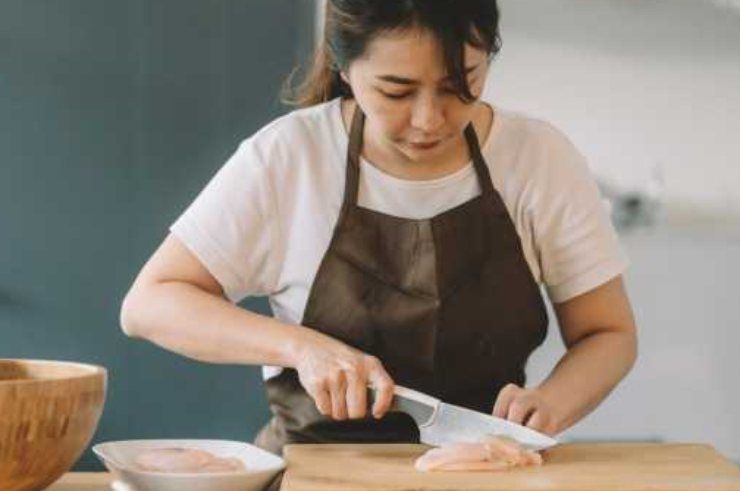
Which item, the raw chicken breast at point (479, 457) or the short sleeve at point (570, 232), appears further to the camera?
the short sleeve at point (570, 232)

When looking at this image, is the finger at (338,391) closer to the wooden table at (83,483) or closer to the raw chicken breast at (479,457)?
the raw chicken breast at (479,457)

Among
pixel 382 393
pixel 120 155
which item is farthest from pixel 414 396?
pixel 120 155

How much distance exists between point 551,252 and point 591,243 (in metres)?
0.05

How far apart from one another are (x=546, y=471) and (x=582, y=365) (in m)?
0.29

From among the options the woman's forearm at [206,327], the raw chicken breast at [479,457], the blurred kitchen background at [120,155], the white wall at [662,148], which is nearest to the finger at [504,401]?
the raw chicken breast at [479,457]

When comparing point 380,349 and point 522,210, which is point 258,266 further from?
point 522,210

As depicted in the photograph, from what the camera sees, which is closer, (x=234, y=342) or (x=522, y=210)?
(x=234, y=342)

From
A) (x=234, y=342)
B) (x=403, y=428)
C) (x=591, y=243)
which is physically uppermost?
(x=591, y=243)

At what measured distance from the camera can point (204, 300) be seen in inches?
55.5

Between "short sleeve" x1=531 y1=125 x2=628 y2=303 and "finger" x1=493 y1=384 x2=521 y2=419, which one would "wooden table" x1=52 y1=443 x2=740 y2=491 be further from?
"short sleeve" x1=531 y1=125 x2=628 y2=303

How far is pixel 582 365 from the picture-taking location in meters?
1.45

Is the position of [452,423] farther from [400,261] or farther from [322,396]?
[400,261]

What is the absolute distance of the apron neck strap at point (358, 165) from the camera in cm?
149

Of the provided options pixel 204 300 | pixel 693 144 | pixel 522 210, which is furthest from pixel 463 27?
pixel 693 144
